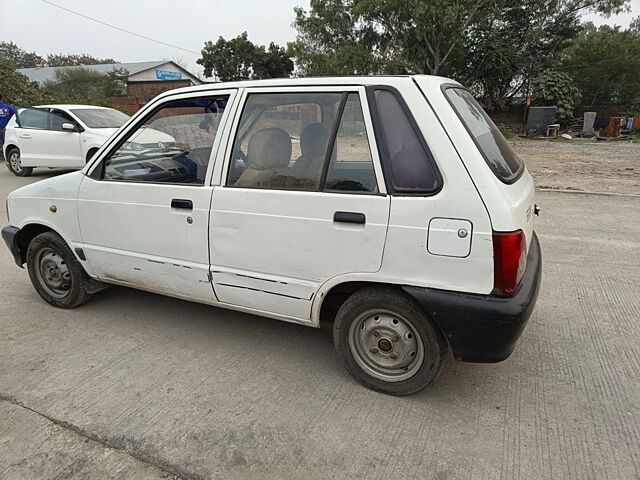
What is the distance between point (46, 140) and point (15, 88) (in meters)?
11.9

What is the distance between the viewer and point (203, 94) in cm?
302

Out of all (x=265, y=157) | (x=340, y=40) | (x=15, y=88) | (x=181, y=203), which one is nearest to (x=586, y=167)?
(x=265, y=157)

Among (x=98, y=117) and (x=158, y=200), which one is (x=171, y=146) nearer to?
(x=158, y=200)

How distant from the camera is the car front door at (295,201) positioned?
2443 mm

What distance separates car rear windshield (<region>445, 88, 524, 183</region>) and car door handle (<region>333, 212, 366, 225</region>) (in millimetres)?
714

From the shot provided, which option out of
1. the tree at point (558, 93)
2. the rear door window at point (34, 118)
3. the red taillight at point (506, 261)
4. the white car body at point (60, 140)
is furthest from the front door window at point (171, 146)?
the tree at point (558, 93)

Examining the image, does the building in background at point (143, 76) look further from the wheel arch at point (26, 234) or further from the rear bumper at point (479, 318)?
the rear bumper at point (479, 318)

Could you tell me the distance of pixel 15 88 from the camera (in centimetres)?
1905

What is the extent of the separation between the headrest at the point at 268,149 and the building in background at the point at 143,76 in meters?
31.9

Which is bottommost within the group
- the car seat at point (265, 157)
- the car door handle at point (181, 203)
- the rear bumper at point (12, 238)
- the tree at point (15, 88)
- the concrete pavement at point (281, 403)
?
the concrete pavement at point (281, 403)

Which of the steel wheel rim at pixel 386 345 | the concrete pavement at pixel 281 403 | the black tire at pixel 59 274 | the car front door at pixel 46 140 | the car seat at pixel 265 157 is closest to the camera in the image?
the concrete pavement at pixel 281 403

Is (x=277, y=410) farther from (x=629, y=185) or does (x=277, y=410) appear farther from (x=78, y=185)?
(x=629, y=185)

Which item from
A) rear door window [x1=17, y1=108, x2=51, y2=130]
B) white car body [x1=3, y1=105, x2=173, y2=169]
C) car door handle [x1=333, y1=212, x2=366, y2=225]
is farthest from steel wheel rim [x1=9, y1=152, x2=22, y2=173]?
car door handle [x1=333, y1=212, x2=366, y2=225]

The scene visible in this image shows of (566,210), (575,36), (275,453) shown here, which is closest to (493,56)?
(575,36)
